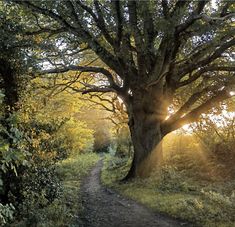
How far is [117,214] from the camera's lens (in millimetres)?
10148

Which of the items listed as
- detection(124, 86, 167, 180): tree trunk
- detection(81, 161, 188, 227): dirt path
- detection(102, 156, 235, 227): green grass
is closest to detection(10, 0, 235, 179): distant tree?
detection(124, 86, 167, 180): tree trunk

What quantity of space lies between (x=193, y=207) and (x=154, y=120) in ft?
20.2

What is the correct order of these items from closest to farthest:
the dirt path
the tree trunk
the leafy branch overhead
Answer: the dirt path
the leafy branch overhead
the tree trunk

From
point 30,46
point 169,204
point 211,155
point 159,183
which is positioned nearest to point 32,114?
point 30,46

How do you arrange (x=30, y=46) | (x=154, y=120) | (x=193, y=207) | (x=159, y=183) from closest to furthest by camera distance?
1. (x=193, y=207)
2. (x=30, y=46)
3. (x=159, y=183)
4. (x=154, y=120)

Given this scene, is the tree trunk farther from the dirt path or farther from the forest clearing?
the dirt path

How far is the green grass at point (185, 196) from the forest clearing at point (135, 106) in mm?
37

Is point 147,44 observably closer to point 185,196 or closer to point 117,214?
point 185,196

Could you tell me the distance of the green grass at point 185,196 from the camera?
9117mm

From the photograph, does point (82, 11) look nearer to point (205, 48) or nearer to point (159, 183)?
point (205, 48)

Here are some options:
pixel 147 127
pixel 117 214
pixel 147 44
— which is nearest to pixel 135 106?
pixel 147 127

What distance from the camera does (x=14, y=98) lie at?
9734 mm

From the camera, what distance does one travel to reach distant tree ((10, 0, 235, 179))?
1145 centimetres

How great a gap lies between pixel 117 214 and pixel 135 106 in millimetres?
6235
